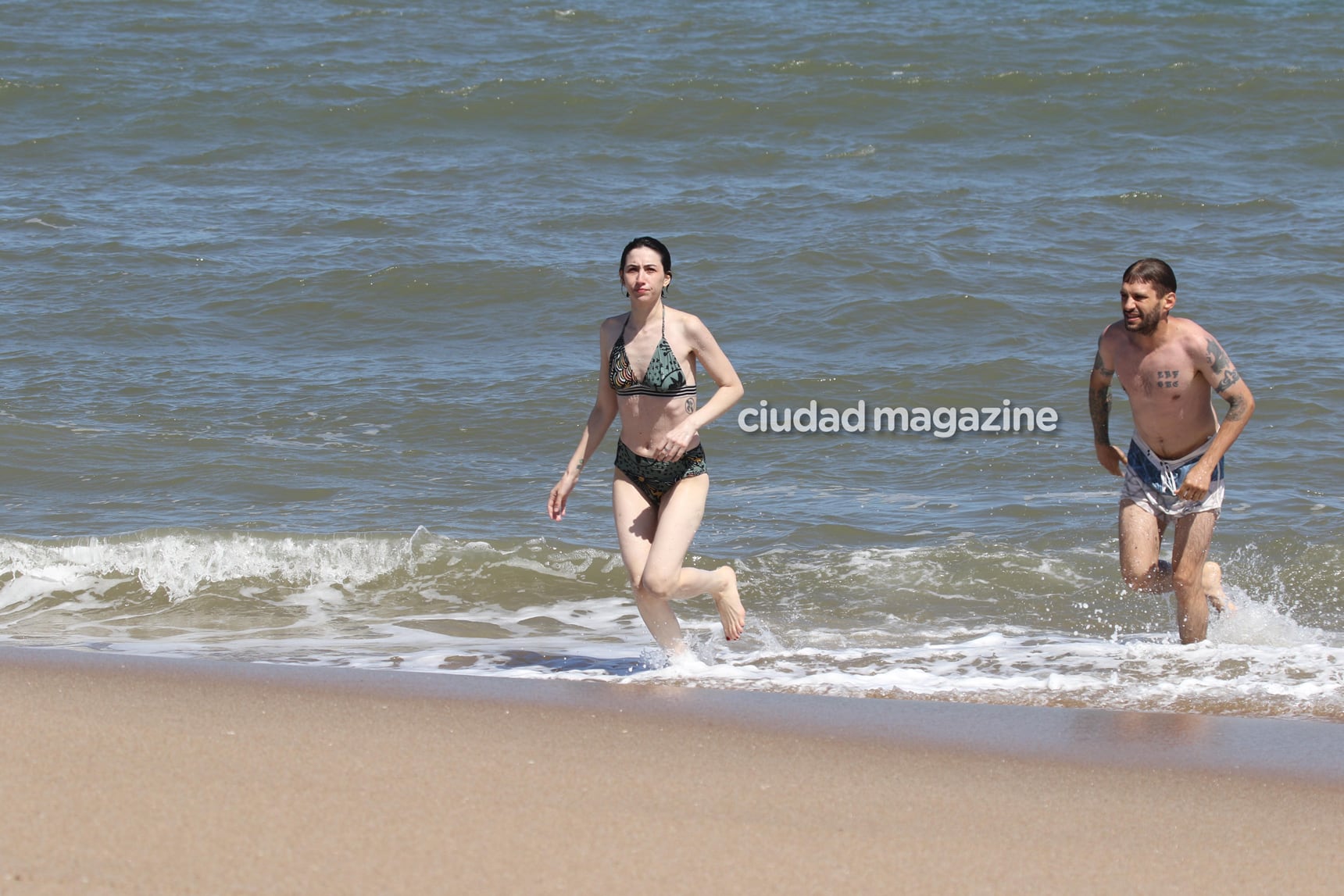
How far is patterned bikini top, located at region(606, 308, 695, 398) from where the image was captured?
561 cm

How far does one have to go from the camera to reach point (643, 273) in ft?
17.9

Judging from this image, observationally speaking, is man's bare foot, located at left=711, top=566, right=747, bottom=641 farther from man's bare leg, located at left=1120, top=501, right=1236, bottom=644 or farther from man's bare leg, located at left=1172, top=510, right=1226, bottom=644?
man's bare leg, located at left=1172, top=510, right=1226, bottom=644

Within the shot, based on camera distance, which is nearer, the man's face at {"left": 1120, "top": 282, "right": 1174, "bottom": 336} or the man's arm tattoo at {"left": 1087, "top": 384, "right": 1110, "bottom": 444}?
the man's face at {"left": 1120, "top": 282, "right": 1174, "bottom": 336}

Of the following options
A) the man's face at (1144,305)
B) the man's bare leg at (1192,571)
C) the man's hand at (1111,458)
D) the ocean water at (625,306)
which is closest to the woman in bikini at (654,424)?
the ocean water at (625,306)

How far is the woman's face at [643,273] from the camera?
5469 millimetres

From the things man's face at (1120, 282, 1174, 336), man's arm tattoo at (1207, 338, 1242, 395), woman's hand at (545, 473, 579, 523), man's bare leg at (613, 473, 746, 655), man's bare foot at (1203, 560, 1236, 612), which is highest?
man's face at (1120, 282, 1174, 336)

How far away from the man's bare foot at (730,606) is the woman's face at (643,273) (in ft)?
3.86

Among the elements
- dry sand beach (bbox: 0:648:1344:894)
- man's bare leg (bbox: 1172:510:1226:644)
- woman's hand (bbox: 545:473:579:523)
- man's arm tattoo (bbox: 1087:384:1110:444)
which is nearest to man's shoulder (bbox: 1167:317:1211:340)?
man's arm tattoo (bbox: 1087:384:1110:444)

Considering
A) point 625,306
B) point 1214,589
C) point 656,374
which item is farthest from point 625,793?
point 625,306

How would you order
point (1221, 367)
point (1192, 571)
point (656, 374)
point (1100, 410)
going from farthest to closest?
point (1100, 410), point (1192, 571), point (1221, 367), point (656, 374)

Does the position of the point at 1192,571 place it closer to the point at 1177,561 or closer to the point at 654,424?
the point at 1177,561

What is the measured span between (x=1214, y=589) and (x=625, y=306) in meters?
7.30

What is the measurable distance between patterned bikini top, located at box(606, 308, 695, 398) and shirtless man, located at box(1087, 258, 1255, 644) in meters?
1.77

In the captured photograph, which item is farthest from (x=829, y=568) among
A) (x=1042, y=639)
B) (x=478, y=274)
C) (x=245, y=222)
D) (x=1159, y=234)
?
(x=245, y=222)
